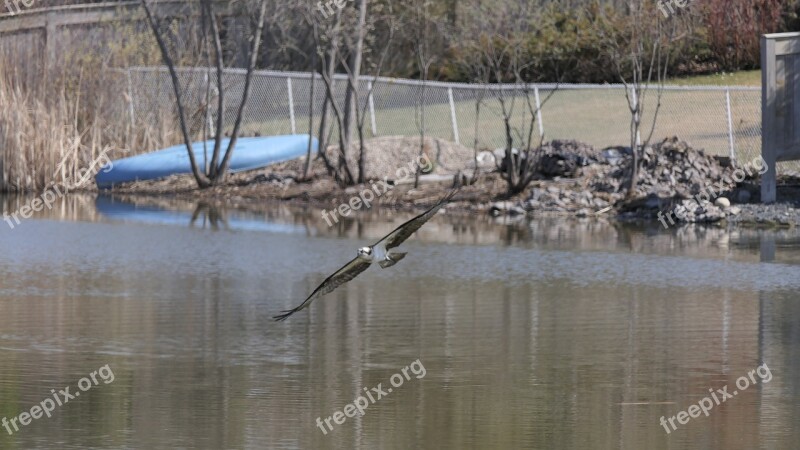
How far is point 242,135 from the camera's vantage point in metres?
32.1

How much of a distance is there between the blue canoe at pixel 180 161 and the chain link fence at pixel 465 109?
85 cm

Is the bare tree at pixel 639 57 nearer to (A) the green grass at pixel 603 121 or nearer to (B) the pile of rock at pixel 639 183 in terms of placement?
(B) the pile of rock at pixel 639 183

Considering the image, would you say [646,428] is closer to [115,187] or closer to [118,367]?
[118,367]

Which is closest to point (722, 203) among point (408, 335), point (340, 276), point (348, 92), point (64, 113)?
point (348, 92)

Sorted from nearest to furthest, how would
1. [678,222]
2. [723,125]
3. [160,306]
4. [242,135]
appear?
[160,306]
[678,222]
[723,125]
[242,135]

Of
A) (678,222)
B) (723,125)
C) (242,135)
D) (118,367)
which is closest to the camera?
(118,367)

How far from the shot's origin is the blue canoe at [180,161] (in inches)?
1121

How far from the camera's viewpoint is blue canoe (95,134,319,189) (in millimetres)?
28469

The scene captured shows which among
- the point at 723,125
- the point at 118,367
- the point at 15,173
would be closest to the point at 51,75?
the point at 15,173

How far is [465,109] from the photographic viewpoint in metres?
33.0

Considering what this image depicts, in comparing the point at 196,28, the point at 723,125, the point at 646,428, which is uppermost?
the point at 196,28

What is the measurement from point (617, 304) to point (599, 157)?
1009 centimetres

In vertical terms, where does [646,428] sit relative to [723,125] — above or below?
below

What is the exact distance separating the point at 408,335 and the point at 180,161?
15530 mm
